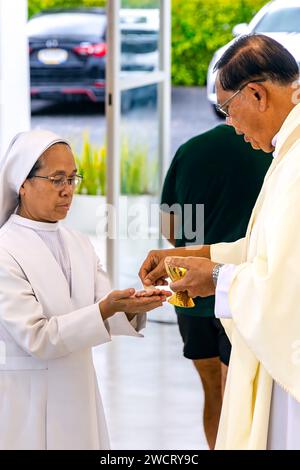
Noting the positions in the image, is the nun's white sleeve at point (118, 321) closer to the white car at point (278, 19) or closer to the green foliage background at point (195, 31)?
the white car at point (278, 19)

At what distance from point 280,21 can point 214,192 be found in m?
4.31

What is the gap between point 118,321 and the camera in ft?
9.00

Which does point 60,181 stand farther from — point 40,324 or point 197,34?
point 197,34

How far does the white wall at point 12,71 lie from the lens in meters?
6.18

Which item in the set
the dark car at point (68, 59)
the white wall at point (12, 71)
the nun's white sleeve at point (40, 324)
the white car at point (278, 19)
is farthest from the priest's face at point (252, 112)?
the dark car at point (68, 59)

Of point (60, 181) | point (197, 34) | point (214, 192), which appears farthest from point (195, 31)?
point (60, 181)

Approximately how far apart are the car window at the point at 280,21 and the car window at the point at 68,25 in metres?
6.81

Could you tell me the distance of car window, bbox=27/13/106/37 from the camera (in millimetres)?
14516

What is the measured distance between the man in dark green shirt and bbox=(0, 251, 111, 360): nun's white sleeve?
3.37 ft

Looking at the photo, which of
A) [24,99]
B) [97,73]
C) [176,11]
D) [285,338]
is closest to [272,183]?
[285,338]

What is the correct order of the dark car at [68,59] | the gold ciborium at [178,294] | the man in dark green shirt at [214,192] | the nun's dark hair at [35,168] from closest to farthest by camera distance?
the gold ciborium at [178,294] → the nun's dark hair at [35,168] → the man in dark green shirt at [214,192] → the dark car at [68,59]

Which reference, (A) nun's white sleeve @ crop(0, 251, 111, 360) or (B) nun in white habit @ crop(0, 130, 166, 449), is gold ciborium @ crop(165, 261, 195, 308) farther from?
(A) nun's white sleeve @ crop(0, 251, 111, 360)

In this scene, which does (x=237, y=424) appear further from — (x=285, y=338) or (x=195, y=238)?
(x=195, y=238)

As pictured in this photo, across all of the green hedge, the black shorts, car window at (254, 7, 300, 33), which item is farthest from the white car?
the green hedge
